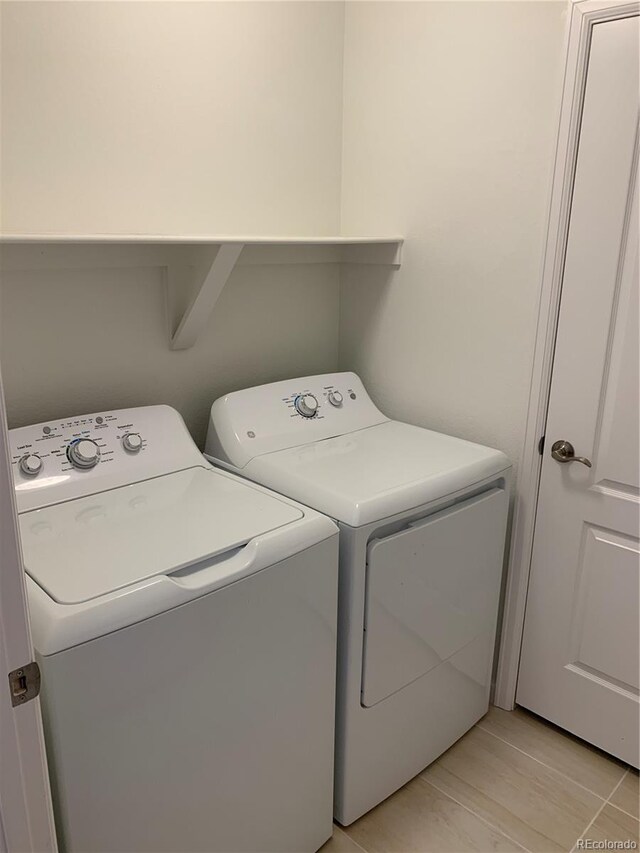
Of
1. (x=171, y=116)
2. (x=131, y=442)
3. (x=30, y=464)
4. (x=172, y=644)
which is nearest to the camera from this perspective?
(x=172, y=644)

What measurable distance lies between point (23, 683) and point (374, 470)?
103 centimetres

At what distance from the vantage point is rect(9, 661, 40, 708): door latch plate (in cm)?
88

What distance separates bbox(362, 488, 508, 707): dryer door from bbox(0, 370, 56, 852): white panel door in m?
0.80

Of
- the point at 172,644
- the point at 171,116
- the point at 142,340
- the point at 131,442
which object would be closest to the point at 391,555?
the point at 172,644

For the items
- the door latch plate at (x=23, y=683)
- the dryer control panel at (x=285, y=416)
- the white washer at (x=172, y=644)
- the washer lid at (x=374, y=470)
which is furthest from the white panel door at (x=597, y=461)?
the door latch plate at (x=23, y=683)

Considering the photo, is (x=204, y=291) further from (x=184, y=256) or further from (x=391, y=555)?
(x=391, y=555)

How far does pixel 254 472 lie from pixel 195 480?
17cm

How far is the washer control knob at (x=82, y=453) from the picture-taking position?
1.59m

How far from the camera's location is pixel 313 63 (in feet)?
6.86

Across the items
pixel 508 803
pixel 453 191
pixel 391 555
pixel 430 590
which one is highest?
pixel 453 191

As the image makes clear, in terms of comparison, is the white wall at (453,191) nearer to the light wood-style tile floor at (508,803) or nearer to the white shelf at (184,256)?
the white shelf at (184,256)

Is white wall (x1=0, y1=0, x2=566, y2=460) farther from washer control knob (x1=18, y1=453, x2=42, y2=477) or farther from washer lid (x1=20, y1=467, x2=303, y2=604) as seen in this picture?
washer lid (x1=20, y1=467, x2=303, y2=604)

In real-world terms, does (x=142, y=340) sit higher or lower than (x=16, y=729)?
→ higher

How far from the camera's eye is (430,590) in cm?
172
